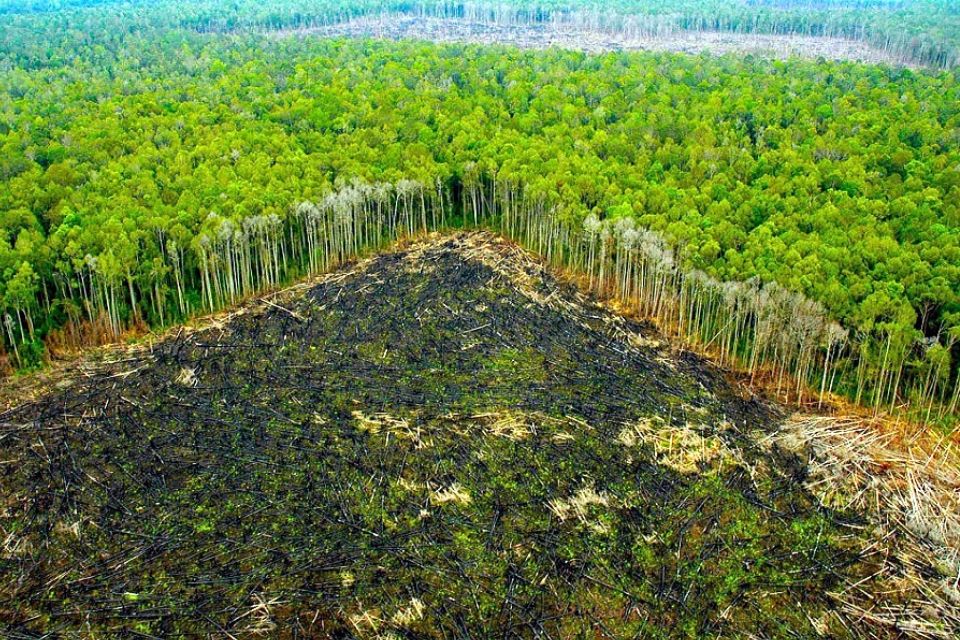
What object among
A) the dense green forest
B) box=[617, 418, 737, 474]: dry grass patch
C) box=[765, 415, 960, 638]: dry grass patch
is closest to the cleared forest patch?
the dense green forest

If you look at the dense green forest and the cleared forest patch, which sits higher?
the cleared forest patch

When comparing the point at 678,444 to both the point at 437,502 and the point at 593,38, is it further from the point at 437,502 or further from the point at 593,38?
the point at 593,38

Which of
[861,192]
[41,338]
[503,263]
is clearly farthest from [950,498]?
[41,338]

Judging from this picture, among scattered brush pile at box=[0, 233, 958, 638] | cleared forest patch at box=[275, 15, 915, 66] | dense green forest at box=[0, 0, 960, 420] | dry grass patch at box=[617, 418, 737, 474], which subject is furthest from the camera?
cleared forest patch at box=[275, 15, 915, 66]

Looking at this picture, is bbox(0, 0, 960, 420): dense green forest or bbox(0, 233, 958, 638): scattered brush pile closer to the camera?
bbox(0, 233, 958, 638): scattered brush pile

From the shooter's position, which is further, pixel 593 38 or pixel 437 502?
pixel 593 38

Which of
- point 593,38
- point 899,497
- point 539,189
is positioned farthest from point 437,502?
point 593,38

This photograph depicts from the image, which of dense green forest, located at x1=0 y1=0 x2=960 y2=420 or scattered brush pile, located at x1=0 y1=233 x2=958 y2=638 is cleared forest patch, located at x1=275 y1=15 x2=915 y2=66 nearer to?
dense green forest, located at x1=0 y1=0 x2=960 y2=420

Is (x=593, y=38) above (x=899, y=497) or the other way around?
above

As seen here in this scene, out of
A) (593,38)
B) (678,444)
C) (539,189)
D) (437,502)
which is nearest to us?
(437,502)
